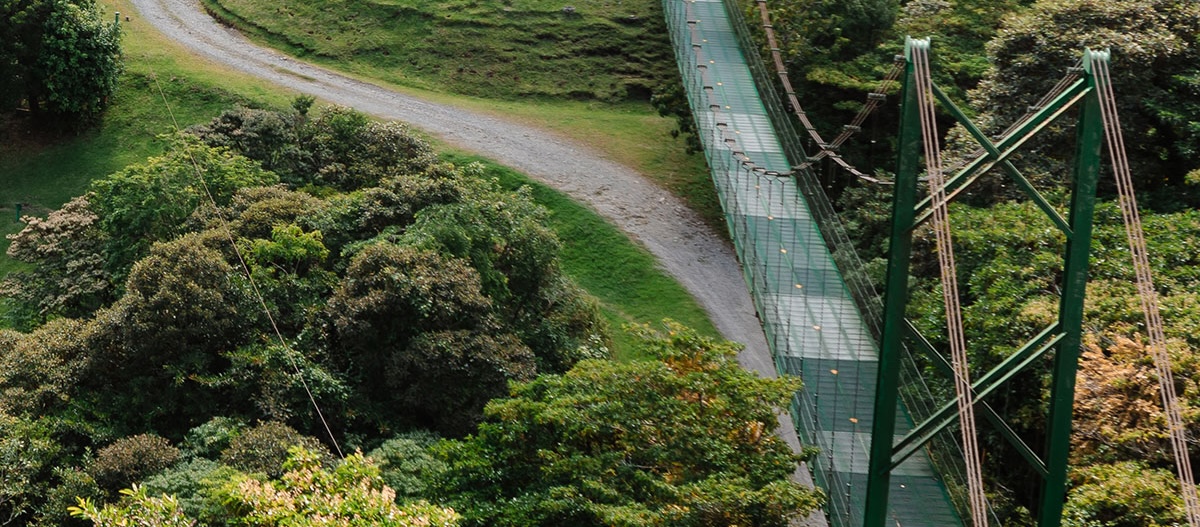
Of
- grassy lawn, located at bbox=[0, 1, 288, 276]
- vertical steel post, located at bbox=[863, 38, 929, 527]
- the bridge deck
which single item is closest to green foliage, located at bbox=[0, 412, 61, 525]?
the bridge deck

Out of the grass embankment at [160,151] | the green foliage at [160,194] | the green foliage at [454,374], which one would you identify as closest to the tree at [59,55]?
the grass embankment at [160,151]

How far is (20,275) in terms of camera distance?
97.3ft

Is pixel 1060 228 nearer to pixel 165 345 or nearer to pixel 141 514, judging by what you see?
pixel 141 514

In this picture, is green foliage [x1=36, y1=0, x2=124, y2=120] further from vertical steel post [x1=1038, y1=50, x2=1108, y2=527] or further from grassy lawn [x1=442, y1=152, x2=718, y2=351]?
vertical steel post [x1=1038, y1=50, x2=1108, y2=527]

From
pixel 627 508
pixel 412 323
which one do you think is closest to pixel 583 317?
pixel 412 323

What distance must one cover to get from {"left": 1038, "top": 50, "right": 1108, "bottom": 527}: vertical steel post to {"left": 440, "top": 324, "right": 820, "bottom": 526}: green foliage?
4434 mm

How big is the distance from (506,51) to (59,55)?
1380 cm

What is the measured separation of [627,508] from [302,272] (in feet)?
38.0

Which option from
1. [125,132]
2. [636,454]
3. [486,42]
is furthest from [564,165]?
[636,454]

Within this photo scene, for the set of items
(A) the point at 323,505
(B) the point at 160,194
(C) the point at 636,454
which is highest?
(A) the point at 323,505

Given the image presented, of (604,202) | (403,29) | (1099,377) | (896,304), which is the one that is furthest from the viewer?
(403,29)

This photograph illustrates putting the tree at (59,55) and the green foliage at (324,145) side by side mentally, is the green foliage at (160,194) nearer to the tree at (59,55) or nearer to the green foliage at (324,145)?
the green foliage at (324,145)

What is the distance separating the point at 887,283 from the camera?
1336 centimetres

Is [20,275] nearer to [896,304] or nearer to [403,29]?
[403,29]
